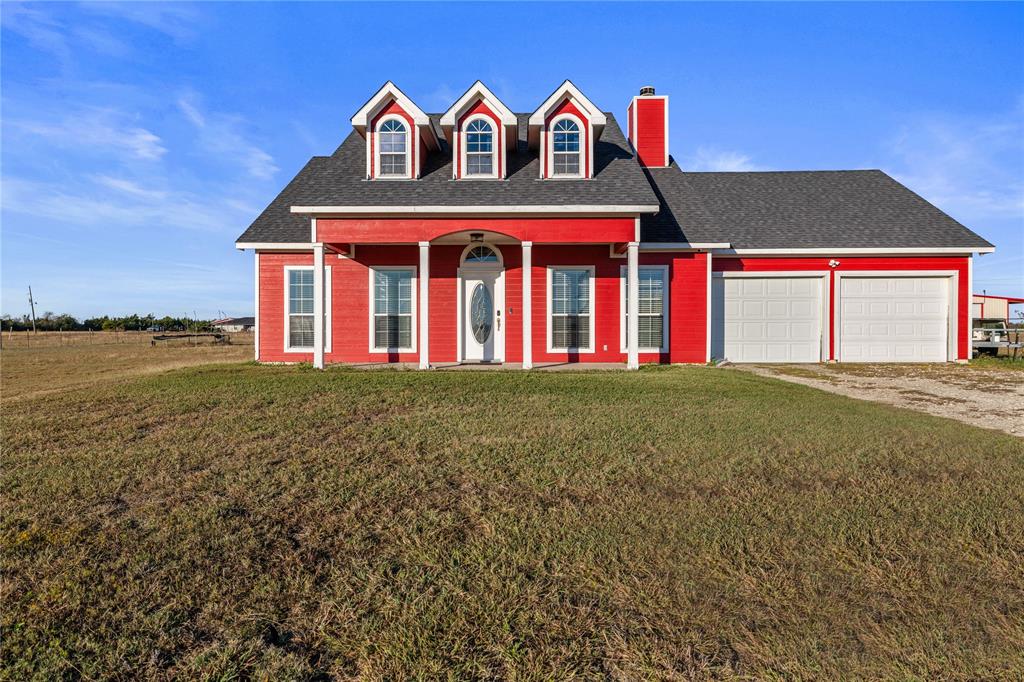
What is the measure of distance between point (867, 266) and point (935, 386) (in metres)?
5.13

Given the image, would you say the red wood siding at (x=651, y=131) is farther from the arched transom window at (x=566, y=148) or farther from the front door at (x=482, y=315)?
the front door at (x=482, y=315)

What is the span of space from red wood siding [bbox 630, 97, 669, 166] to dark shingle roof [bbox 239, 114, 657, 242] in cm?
234

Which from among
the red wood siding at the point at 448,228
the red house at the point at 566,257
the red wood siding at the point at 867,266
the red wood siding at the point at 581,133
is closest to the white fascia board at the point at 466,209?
the red house at the point at 566,257

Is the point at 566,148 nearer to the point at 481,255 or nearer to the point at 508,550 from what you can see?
the point at 481,255

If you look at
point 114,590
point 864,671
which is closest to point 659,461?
point 864,671

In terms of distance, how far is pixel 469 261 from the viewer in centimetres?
1259

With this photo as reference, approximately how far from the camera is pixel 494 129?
38.6 ft

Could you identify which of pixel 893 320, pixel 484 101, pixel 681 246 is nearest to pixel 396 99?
pixel 484 101

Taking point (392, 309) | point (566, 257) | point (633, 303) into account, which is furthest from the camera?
point (392, 309)

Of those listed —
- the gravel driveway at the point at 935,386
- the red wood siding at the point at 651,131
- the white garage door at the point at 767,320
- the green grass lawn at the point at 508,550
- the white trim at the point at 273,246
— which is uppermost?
the red wood siding at the point at 651,131

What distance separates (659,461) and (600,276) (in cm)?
855

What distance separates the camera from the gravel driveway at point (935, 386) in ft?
23.5

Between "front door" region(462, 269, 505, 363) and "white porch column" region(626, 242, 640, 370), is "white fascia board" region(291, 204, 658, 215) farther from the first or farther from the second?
"front door" region(462, 269, 505, 363)

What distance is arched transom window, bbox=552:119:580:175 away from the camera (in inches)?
464
